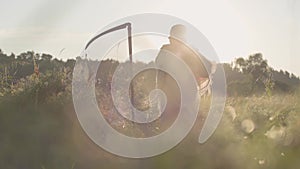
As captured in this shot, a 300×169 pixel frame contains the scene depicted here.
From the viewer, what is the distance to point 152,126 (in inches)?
216

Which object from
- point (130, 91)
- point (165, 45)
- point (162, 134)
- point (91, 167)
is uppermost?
point (165, 45)

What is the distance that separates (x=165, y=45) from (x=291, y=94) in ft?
5.36

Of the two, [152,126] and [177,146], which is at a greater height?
[152,126]

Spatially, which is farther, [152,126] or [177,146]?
[152,126]

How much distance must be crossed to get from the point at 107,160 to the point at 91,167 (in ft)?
0.54

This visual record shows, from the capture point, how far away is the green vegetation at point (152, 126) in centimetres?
455

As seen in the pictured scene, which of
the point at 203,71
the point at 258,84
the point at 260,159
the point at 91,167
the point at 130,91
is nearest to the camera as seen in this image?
the point at 260,159

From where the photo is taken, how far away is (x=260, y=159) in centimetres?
439

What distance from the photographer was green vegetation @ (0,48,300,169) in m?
4.55

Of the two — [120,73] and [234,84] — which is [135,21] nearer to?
[120,73]

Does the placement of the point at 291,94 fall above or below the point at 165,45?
below

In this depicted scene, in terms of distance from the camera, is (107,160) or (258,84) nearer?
(107,160)

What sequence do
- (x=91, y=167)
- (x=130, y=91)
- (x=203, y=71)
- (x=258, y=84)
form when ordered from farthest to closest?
(x=258, y=84)
(x=130, y=91)
(x=203, y=71)
(x=91, y=167)

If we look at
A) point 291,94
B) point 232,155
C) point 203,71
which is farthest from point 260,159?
point 291,94
